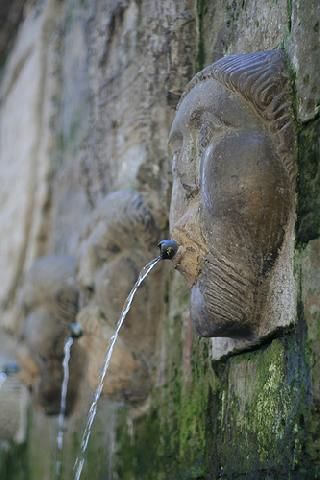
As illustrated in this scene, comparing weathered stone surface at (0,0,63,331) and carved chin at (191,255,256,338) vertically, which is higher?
weathered stone surface at (0,0,63,331)

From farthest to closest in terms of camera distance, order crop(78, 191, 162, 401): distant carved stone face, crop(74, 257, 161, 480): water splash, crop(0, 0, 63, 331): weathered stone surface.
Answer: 1. crop(0, 0, 63, 331): weathered stone surface
2. crop(78, 191, 162, 401): distant carved stone face
3. crop(74, 257, 161, 480): water splash

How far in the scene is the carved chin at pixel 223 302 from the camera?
221cm

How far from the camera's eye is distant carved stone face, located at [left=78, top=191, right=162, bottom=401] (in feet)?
9.87

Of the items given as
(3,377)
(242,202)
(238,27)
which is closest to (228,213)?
(242,202)

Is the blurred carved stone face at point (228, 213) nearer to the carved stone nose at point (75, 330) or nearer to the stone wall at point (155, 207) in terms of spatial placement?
the stone wall at point (155, 207)

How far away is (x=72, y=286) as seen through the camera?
3648mm

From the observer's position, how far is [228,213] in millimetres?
2150

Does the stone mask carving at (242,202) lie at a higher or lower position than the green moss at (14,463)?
higher

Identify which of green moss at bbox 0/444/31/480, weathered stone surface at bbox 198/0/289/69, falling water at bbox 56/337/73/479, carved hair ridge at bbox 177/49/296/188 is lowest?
green moss at bbox 0/444/31/480

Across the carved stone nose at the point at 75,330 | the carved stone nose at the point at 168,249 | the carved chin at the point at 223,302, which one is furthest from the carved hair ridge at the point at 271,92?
the carved stone nose at the point at 75,330

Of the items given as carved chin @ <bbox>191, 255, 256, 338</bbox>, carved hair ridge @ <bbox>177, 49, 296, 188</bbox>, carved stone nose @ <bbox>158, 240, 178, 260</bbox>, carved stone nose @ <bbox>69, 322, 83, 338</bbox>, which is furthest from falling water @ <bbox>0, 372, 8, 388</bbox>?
carved hair ridge @ <bbox>177, 49, 296, 188</bbox>

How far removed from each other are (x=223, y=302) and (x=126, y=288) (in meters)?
0.88

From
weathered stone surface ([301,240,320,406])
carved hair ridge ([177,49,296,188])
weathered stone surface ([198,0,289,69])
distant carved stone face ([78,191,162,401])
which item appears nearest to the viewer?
weathered stone surface ([301,240,320,406])

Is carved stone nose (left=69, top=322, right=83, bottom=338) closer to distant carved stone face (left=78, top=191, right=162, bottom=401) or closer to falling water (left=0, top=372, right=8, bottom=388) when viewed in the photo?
distant carved stone face (left=78, top=191, right=162, bottom=401)
